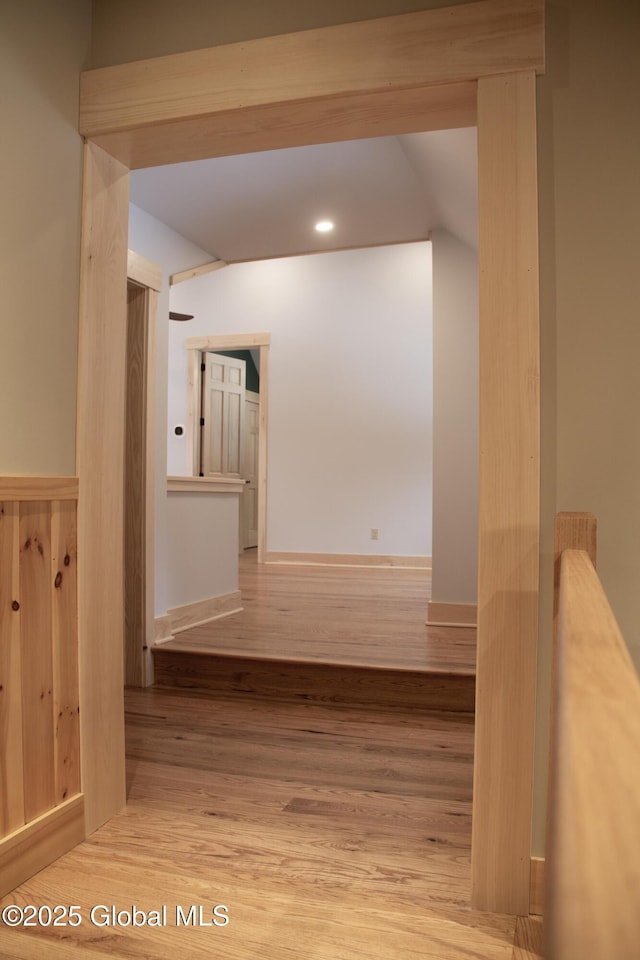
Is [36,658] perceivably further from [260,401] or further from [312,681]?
[260,401]

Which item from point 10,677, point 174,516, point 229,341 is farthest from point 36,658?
point 229,341

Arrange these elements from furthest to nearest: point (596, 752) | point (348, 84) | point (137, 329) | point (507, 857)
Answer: point (137, 329) < point (348, 84) < point (507, 857) < point (596, 752)

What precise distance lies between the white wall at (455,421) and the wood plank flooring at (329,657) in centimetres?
38

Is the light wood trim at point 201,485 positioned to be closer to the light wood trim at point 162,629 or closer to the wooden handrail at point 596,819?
the light wood trim at point 162,629

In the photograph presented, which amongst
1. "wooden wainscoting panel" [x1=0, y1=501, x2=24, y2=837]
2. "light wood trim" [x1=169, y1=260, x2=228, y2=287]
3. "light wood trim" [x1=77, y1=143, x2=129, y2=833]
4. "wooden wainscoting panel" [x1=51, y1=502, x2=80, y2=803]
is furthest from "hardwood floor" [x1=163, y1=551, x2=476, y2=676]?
"light wood trim" [x1=169, y1=260, x2=228, y2=287]

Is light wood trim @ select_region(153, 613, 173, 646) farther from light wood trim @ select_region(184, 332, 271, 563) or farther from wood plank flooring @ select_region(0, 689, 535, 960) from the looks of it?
light wood trim @ select_region(184, 332, 271, 563)

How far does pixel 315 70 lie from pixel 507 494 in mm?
1183

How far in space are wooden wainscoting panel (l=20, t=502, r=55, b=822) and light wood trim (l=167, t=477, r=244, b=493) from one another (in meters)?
2.04

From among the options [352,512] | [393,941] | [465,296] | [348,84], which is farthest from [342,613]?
→ [348,84]

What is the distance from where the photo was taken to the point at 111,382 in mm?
2084

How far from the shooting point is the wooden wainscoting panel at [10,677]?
5.37ft

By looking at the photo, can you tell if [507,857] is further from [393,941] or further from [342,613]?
[342,613]

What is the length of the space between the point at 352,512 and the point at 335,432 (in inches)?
33.4

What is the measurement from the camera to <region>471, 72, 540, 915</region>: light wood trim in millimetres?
1605
